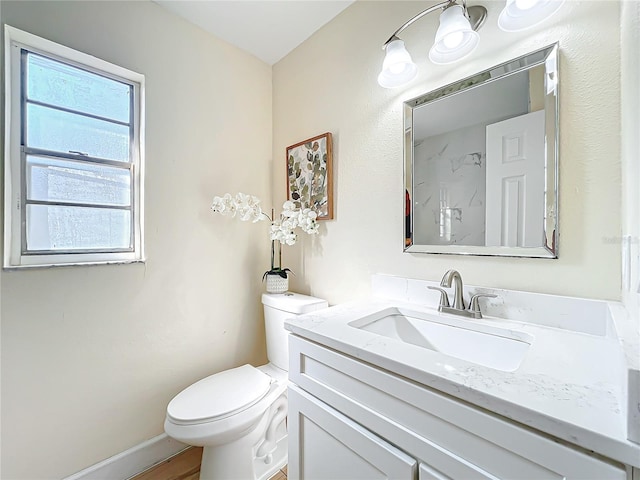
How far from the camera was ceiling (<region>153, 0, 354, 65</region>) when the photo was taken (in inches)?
55.8

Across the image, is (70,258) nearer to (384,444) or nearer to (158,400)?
(158,400)

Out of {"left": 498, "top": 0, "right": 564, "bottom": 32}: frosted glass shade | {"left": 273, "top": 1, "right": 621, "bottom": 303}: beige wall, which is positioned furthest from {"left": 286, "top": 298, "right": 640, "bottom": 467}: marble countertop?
{"left": 498, "top": 0, "right": 564, "bottom": 32}: frosted glass shade

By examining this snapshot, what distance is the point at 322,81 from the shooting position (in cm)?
157

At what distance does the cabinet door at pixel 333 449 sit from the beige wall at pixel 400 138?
0.64 metres

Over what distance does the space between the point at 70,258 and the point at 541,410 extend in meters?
1.63

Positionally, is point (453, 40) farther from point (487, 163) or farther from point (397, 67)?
point (487, 163)

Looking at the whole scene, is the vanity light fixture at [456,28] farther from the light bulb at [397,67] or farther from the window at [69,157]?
the window at [69,157]

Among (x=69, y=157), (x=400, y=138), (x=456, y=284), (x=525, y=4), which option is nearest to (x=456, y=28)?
(x=525, y=4)

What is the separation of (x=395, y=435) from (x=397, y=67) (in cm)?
128

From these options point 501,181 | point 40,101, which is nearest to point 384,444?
point 501,181

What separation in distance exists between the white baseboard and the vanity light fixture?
203cm

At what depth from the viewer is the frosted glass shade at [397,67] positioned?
1130 mm

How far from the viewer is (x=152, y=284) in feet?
4.59

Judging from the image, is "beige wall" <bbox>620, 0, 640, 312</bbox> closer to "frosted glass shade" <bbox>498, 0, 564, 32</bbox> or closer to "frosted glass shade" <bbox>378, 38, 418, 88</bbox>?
"frosted glass shade" <bbox>498, 0, 564, 32</bbox>
